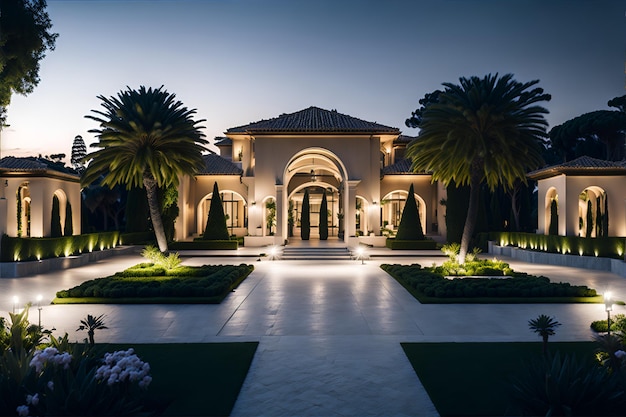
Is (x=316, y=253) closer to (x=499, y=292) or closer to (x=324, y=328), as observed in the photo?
(x=499, y=292)

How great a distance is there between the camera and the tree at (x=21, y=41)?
15.9 metres

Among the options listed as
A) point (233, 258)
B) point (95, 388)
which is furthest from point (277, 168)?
point (95, 388)

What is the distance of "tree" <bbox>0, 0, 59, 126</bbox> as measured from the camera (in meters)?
15.9

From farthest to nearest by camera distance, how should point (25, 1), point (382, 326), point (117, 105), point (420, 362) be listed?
point (117, 105) → point (25, 1) → point (382, 326) → point (420, 362)

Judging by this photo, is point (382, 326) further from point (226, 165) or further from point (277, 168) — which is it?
point (226, 165)

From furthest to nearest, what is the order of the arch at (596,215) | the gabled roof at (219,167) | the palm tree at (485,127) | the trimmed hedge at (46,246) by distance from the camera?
the gabled roof at (219,167) → the arch at (596,215) → the trimmed hedge at (46,246) → the palm tree at (485,127)

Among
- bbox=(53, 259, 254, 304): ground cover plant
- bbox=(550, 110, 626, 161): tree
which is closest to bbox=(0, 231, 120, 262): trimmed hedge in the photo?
bbox=(53, 259, 254, 304): ground cover plant

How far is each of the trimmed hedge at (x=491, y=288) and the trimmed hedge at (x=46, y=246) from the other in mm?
16275

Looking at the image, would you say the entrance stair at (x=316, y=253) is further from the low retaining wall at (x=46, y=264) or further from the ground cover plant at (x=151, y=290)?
the low retaining wall at (x=46, y=264)

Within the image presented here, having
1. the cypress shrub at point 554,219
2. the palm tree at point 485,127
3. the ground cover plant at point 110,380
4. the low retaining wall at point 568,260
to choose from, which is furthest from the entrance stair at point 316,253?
the ground cover plant at point 110,380

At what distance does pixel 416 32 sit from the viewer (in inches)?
1081

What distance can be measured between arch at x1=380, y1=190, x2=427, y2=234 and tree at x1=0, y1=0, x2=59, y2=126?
1023 inches

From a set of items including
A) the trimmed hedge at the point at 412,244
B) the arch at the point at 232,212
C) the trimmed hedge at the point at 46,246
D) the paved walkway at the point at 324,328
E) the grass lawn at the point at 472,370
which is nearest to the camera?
the grass lawn at the point at 472,370

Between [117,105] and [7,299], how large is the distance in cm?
997
